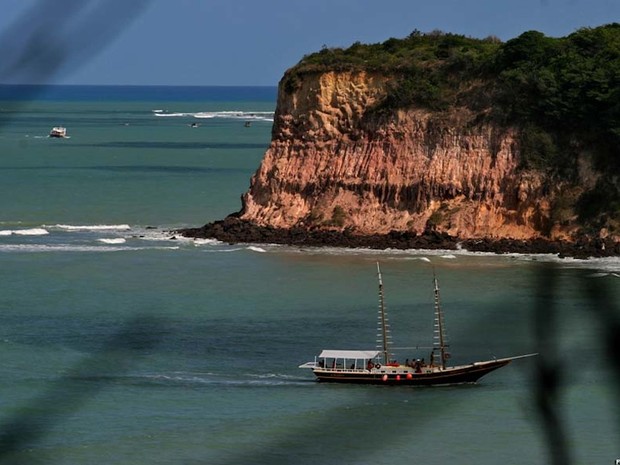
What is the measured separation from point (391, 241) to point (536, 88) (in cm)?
877

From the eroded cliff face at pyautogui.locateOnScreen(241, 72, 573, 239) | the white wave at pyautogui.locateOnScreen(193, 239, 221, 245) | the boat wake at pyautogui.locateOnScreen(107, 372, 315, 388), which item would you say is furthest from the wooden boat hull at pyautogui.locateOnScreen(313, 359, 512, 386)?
the white wave at pyautogui.locateOnScreen(193, 239, 221, 245)

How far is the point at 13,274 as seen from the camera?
46.3 metres

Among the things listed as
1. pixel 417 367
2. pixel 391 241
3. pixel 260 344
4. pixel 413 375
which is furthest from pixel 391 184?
pixel 413 375

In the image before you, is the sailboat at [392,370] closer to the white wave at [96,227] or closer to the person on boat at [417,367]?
the person on boat at [417,367]

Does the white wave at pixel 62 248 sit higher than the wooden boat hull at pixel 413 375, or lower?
lower

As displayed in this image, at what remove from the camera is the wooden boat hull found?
29.7m

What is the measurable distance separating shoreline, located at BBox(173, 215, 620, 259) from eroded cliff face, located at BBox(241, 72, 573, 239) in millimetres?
741

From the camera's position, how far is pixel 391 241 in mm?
53500

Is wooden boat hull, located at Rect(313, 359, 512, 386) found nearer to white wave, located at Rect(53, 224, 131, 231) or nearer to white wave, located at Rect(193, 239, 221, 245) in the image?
white wave, located at Rect(193, 239, 221, 245)

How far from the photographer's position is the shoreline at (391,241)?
50.8 m

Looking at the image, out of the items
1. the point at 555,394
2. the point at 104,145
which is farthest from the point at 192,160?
the point at 555,394

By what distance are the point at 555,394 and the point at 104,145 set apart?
123068 mm

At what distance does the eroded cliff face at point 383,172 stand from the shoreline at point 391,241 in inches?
29.2

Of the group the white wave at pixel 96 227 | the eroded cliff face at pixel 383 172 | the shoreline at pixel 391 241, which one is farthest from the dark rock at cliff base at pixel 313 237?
the white wave at pixel 96 227
